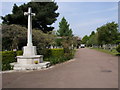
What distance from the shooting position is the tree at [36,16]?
2489 cm

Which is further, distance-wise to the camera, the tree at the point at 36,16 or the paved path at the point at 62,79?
the tree at the point at 36,16

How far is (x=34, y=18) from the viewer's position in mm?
25109

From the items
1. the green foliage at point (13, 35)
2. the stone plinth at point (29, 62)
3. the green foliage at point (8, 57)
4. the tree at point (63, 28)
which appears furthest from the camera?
the tree at point (63, 28)

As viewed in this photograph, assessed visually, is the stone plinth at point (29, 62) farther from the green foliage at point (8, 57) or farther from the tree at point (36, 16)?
the tree at point (36, 16)

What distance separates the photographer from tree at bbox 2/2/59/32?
81.7ft

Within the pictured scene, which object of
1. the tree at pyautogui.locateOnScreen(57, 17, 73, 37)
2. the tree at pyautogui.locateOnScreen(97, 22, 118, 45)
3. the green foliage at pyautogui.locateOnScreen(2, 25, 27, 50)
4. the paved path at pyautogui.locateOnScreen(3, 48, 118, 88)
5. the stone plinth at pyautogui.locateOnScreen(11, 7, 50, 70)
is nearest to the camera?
the paved path at pyautogui.locateOnScreen(3, 48, 118, 88)

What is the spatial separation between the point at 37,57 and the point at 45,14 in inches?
584

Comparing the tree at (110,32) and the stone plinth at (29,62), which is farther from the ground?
the tree at (110,32)

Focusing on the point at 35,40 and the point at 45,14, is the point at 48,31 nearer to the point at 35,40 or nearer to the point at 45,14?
the point at 45,14

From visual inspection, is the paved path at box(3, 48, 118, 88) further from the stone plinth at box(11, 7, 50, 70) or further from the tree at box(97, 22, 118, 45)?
the tree at box(97, 22, 118, 45)

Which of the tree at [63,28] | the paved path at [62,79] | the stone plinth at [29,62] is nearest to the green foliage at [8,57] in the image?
the stone plinth at [29,62]

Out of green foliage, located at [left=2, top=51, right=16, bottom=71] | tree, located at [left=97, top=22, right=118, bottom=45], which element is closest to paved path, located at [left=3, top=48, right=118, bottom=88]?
green foliage, located at [left=2, top=51, right=16, bottom=71]

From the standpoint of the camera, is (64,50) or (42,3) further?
(42,3)

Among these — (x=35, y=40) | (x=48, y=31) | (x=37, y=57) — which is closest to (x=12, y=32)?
(x=35, y=40)
